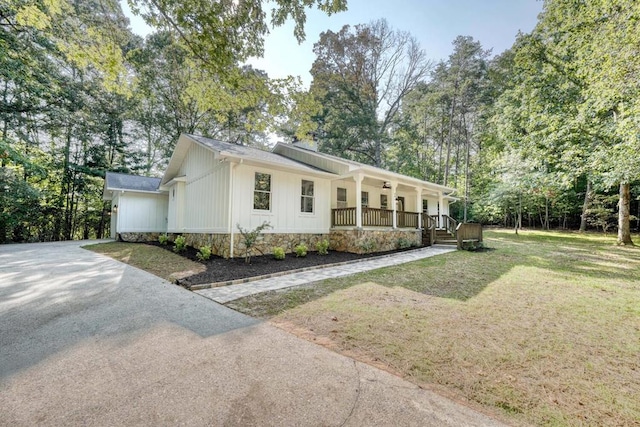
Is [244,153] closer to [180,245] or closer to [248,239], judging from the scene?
[248,239]

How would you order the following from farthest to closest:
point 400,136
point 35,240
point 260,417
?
point 400,136 → point 35,240 → point 260,417

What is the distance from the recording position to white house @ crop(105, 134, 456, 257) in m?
9.07

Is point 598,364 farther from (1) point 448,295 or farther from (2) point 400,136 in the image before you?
(2) point 400,136

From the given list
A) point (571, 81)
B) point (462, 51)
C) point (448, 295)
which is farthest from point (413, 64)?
point (448, 295)

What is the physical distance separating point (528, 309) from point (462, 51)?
23.3m

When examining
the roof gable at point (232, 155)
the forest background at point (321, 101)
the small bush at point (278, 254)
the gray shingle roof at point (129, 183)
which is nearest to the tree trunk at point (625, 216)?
the forest background at point (321, 101)

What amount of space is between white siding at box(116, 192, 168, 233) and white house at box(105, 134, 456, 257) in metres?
0.06

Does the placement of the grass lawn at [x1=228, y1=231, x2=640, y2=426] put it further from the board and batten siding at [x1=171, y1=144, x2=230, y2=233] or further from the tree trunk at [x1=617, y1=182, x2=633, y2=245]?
the tree trunk at [x1=617, y1=182, x2=633, y2=245]

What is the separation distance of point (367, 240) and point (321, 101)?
13.4 m

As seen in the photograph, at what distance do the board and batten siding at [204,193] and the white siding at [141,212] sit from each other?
4425mm

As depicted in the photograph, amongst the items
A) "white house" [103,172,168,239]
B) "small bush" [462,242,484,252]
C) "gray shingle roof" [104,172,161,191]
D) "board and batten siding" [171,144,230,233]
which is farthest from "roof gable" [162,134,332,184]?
"small bush" [462,242,484,252]

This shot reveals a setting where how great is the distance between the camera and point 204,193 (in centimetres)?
1050

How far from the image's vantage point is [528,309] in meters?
4.36

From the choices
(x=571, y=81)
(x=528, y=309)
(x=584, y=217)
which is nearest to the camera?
(x=528, y=309)
